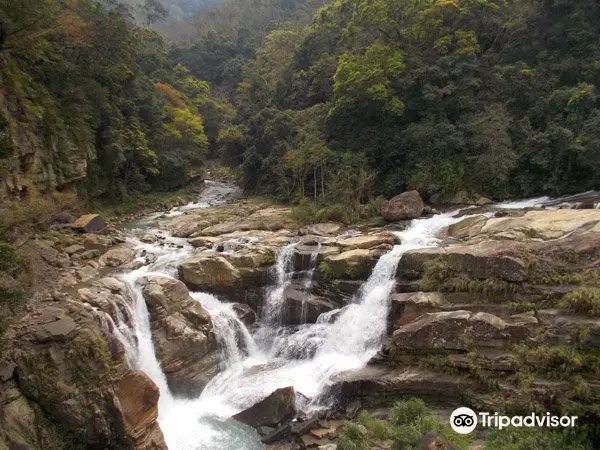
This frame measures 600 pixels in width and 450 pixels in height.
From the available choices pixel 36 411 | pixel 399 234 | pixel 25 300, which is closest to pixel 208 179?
pixel 399 234

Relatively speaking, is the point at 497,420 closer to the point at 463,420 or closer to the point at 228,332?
the point at 463,420

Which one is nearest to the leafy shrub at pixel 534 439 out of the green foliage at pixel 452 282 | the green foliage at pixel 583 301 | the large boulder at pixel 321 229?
the green foliage at pixel 583 301

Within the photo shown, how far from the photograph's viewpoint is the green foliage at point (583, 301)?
10094 mm

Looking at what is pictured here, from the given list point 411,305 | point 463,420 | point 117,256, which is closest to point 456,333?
point 411,305

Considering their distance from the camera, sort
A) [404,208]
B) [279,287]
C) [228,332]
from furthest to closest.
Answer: [404,208] < [279,287] < [228,332]

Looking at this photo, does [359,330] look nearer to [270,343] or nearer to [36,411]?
[270,343]

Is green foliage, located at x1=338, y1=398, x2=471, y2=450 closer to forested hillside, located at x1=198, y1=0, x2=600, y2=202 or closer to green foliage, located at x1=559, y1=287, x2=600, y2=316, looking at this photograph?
green foliage, located at x1=559, y1=287, x2=600, y2=316

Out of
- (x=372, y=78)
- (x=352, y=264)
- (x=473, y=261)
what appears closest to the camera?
(x=473, y=261)

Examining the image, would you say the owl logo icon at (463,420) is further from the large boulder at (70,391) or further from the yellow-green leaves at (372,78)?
the yellow-green leaves at (372,78)

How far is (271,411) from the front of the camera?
1121cm

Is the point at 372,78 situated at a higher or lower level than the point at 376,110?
higher

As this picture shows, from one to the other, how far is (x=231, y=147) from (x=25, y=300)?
27.4 meters

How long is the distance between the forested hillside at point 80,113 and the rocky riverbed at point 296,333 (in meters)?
3.89

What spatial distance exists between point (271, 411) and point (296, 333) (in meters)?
3.57
